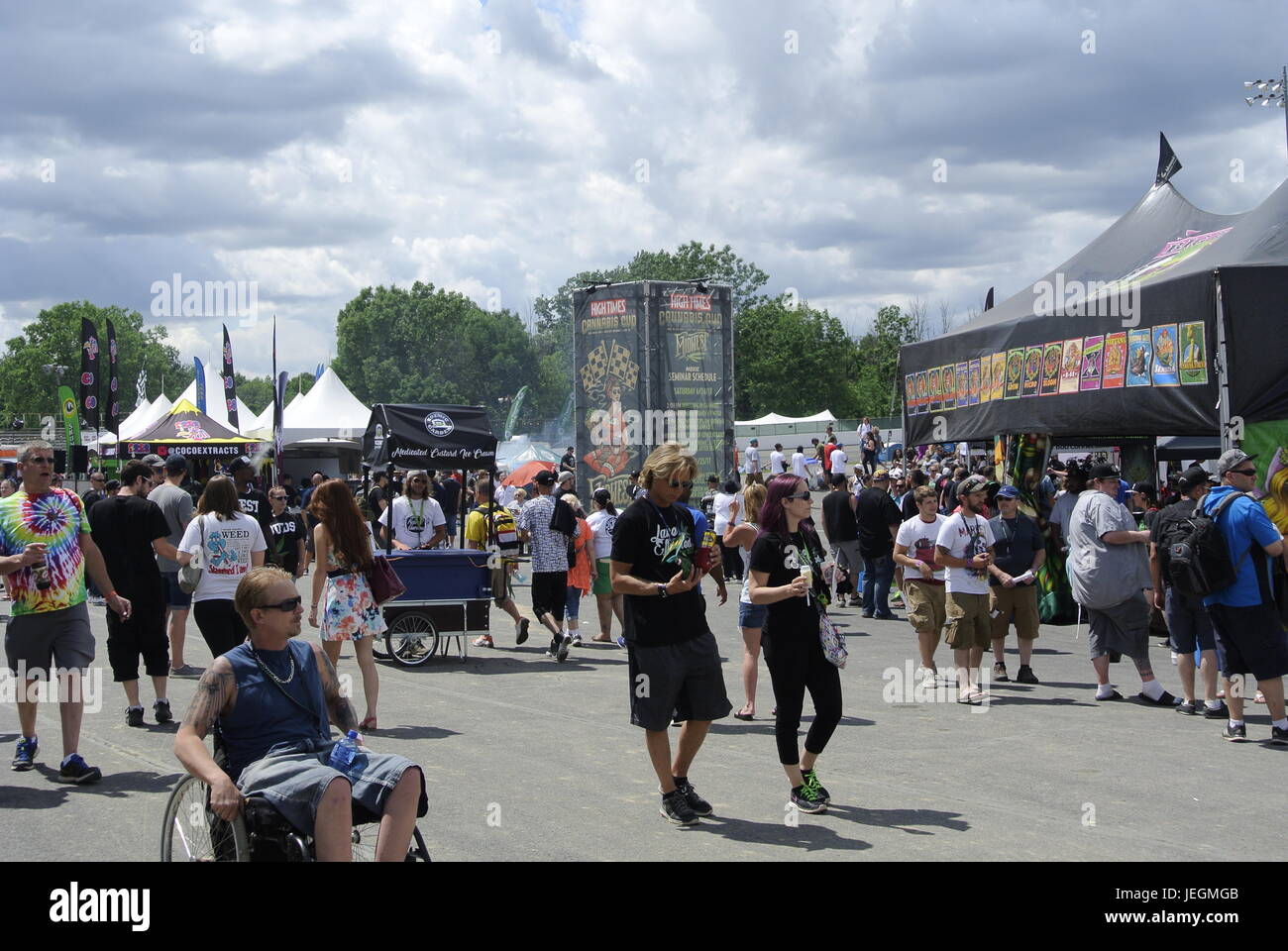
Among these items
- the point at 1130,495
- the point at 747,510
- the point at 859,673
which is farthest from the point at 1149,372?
the point at 747,510

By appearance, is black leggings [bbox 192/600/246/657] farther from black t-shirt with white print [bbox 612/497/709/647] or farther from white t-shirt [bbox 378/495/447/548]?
white t-shirt [bbox 378/495/447/548]

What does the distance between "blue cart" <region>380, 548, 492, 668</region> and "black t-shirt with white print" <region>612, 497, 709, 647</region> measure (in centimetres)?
570

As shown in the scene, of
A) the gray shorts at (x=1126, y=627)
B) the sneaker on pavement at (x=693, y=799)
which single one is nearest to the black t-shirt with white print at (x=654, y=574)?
the sneaker on pavement at (x=693, y=799)

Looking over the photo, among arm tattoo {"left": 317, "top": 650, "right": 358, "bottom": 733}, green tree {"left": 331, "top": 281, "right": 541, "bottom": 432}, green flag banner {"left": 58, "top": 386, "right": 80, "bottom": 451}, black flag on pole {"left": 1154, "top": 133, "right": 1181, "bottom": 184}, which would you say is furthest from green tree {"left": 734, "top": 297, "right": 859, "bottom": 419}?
arm tattoo {"left": 317, "top": 650, "right": 358, "bottom": 733}

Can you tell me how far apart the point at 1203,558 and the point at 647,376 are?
19.0 m

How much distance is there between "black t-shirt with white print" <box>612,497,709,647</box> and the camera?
6254 millimetres

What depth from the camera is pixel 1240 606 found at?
8195 mm

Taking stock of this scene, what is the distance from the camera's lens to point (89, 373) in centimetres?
3116

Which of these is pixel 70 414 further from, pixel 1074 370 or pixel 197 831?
pixel 197 831

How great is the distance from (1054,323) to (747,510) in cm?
695

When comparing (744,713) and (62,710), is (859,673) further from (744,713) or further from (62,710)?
(62,710)

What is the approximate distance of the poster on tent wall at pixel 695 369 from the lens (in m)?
26.9

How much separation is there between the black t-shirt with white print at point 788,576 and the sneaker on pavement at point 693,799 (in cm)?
89
